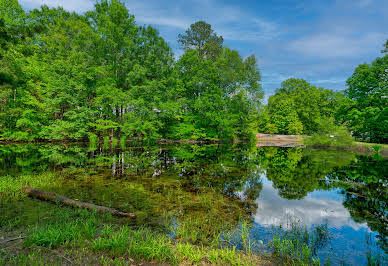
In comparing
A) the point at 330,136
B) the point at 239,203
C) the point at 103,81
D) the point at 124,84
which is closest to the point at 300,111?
the point at 330,136

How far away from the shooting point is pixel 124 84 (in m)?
29.6

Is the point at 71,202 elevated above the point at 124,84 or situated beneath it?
situated beneath

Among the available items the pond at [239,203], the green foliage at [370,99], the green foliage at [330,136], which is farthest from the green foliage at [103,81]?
the green foliage at [370,99]

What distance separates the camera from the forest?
24.4 metres

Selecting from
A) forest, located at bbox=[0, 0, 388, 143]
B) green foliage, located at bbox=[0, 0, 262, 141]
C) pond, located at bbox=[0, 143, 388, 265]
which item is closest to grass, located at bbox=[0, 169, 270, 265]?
pond, located at bbox=[0, 143, 388, 265]

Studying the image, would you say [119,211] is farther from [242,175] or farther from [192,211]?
[242,175]

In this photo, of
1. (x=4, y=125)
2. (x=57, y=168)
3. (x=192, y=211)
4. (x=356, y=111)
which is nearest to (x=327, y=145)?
(x=356, y=111)

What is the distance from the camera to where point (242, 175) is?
37.9 ft

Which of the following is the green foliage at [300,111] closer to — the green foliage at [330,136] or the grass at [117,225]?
the green foliage at [330,136]

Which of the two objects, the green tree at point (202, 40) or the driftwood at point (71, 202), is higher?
the green tree at point (202, 40)

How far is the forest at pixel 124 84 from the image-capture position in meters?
24.4

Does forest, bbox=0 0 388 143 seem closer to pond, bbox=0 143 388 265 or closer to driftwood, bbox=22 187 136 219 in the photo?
pond, bbox=0 143 388 265

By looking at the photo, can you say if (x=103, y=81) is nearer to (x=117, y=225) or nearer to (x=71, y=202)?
(x=71, y=202)

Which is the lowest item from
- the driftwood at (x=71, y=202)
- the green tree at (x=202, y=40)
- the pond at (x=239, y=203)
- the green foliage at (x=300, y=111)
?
the pond at (x=239, y=203)
